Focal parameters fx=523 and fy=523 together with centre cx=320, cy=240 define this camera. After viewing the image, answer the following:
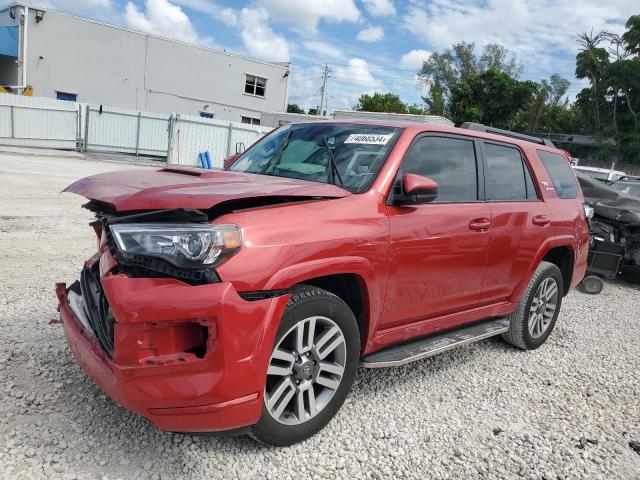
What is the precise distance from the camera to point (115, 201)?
2480 millimetres

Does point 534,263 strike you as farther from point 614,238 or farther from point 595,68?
point 595,68

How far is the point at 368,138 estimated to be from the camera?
3.49 meters

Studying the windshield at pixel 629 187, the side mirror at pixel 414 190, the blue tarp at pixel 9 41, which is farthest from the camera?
the blue tarp at pixel 9 41

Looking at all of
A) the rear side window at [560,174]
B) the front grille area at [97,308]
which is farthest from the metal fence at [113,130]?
the front grille area at [97,308]

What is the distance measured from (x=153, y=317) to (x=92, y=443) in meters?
0.98

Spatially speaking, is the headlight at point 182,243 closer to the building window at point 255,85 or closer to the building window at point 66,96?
the building window at point 66,96

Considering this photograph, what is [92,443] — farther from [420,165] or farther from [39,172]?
[39,172]

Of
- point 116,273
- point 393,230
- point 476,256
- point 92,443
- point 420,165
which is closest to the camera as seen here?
point 116,273

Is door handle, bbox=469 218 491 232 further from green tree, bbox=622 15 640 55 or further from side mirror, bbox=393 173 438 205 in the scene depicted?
green tree, bbox=622 15 640 55

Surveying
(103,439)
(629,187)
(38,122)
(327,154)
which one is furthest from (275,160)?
(38,122)

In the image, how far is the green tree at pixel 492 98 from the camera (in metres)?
35.8


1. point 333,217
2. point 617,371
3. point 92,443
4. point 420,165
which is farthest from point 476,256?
point 92,443

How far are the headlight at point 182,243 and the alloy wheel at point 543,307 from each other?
3268 millimetres

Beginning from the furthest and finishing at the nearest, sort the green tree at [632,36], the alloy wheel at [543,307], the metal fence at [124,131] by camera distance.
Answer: the green tree at [632,36] < the metal fence at [124,131] < the alloy wheel at [543,307]
